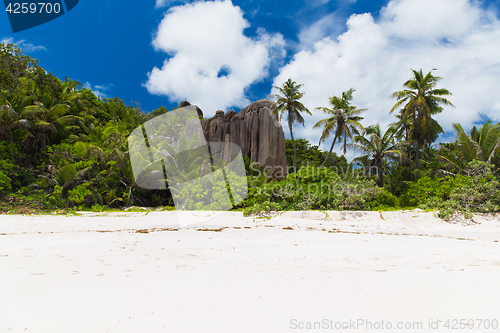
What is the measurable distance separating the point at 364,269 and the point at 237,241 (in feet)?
9.51

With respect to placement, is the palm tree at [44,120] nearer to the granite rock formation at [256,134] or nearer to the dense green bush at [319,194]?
the granite rock formation at [256,134]

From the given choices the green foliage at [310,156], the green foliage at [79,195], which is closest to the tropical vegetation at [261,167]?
the green foliage at [79,195]

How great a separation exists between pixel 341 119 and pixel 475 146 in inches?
365

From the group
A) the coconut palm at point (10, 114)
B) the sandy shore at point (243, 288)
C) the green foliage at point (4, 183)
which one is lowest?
the sandy shore at point (243, 288)

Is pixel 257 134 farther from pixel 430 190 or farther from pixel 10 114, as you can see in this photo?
pixel 10 114

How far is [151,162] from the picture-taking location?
14.9 m

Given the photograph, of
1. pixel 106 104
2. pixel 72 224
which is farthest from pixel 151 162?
pixel 106 104

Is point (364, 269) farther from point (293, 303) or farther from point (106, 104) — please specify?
point (106, 104)

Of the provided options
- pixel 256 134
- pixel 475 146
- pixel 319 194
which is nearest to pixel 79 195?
pixel 319 194

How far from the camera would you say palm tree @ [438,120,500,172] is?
16266 millimetres

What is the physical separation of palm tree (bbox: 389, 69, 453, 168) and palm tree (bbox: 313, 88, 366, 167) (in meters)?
3.45

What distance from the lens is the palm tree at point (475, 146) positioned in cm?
1627

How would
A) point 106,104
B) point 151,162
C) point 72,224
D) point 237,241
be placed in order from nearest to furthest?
point 237,241 < point 72,224 < point 151,162 < point 106,104

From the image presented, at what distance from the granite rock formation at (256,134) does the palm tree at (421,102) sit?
34.5ft
